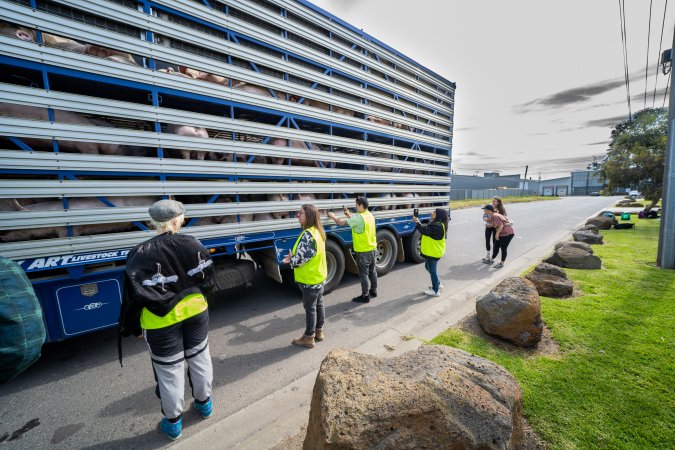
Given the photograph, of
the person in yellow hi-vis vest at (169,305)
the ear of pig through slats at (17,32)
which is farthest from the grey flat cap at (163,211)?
Answer: the ear of pig through slats at (17,32)

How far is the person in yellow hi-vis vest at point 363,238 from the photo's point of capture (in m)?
4.53

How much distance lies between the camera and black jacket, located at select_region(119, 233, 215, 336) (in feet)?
6.66

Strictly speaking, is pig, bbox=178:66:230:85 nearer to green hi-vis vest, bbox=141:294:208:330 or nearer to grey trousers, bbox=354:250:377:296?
green hi-vis vest, bbox=141:294:208:330

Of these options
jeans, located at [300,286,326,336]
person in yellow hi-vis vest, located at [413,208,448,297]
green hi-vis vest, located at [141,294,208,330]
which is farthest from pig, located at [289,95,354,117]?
green hi-vis vest, located at [141,294,208,330]

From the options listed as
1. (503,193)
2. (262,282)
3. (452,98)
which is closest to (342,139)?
(262,282)

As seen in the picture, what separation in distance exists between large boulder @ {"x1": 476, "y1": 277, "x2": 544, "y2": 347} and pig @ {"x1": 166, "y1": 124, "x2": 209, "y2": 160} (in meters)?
4.06

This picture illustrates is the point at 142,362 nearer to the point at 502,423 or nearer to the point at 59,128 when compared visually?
the point at 59,128

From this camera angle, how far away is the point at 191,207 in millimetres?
3389

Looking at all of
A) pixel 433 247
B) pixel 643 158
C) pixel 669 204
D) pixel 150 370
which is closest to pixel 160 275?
pixel 150 370

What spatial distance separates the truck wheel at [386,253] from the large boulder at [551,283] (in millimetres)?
2567

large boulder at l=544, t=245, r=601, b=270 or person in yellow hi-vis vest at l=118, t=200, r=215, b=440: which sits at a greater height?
person in yellow hi-vis vest at l=118, t=200, r=215, b=440

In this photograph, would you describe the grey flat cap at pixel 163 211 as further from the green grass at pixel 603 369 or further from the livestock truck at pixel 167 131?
the green grass at pixel 603 369

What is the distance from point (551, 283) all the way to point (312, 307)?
4.02m

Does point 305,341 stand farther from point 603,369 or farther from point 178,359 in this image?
point 603,369
